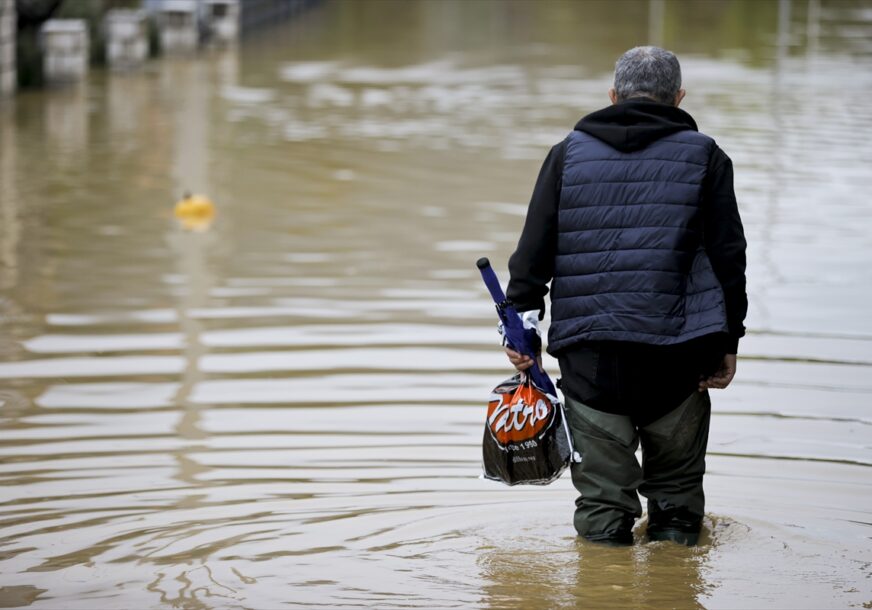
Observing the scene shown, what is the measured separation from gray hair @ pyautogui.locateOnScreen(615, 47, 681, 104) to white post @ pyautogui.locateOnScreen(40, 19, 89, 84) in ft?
61.2

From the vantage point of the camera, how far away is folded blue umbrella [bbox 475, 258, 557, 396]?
15.4ft

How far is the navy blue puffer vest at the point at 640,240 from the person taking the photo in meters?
4.55

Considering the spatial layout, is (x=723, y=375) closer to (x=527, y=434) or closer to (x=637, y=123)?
(x=527, y=434)

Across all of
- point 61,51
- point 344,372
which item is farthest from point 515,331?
point 61,51

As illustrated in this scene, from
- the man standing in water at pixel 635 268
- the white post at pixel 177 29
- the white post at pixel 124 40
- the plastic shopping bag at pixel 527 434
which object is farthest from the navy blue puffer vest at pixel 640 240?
the white post at pixel 177 29

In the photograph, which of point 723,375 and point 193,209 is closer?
point 723,375

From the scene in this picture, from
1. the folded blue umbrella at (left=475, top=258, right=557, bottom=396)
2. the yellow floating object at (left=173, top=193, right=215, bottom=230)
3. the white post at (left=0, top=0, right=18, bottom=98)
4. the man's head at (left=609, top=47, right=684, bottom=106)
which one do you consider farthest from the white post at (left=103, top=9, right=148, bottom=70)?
the man's head at (left=609, top=47, right=684, bottom=106)

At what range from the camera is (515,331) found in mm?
4719

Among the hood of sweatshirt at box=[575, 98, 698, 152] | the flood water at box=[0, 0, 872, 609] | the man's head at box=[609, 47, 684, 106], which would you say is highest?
the man's head at box=[609, 47, 684, 106]

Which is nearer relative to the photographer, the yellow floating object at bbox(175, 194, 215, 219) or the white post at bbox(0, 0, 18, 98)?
the yellow floating object at bbox(175, 194, 215, 219)

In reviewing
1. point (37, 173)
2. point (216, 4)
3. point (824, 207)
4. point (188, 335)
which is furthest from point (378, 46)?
point (188, 335)

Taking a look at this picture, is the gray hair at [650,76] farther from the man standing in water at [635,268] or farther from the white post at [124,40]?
the white post at [124,40]

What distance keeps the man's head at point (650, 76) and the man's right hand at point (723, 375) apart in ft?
2.66

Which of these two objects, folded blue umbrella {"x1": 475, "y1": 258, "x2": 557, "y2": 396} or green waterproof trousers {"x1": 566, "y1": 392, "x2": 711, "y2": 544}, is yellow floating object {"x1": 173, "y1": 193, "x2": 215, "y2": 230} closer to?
folded blue umbrella {"x1": 475, "y1": 258, "x2": 557, "y2": 396}
